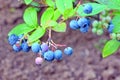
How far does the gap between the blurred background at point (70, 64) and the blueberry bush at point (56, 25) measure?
50.1 inches

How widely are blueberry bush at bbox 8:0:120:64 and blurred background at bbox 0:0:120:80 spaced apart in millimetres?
1272

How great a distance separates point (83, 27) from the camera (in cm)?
100

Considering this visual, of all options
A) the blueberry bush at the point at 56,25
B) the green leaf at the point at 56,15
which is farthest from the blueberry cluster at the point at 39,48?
the green leaf at the point at 56,15

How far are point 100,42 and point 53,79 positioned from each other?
434mm

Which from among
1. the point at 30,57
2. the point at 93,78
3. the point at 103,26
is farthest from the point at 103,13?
the point at 30,57

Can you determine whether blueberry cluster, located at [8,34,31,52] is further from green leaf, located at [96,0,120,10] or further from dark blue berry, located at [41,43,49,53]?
green leaf, located at [96,0,120,10]

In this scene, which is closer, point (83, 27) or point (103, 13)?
point (83, 27)

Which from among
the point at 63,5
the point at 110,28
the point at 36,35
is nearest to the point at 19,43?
the point at 36,35

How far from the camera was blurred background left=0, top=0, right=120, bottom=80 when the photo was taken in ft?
8.08

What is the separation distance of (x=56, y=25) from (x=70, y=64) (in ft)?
4.97

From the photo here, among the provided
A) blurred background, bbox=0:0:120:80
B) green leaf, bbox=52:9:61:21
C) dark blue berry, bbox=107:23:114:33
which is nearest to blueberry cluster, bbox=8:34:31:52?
green leaf, bbox=52:9:61:21

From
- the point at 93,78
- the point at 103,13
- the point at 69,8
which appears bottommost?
the point at 93,78

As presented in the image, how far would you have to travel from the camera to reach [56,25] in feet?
3.40

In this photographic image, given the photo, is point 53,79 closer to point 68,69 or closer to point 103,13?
point 68,69
